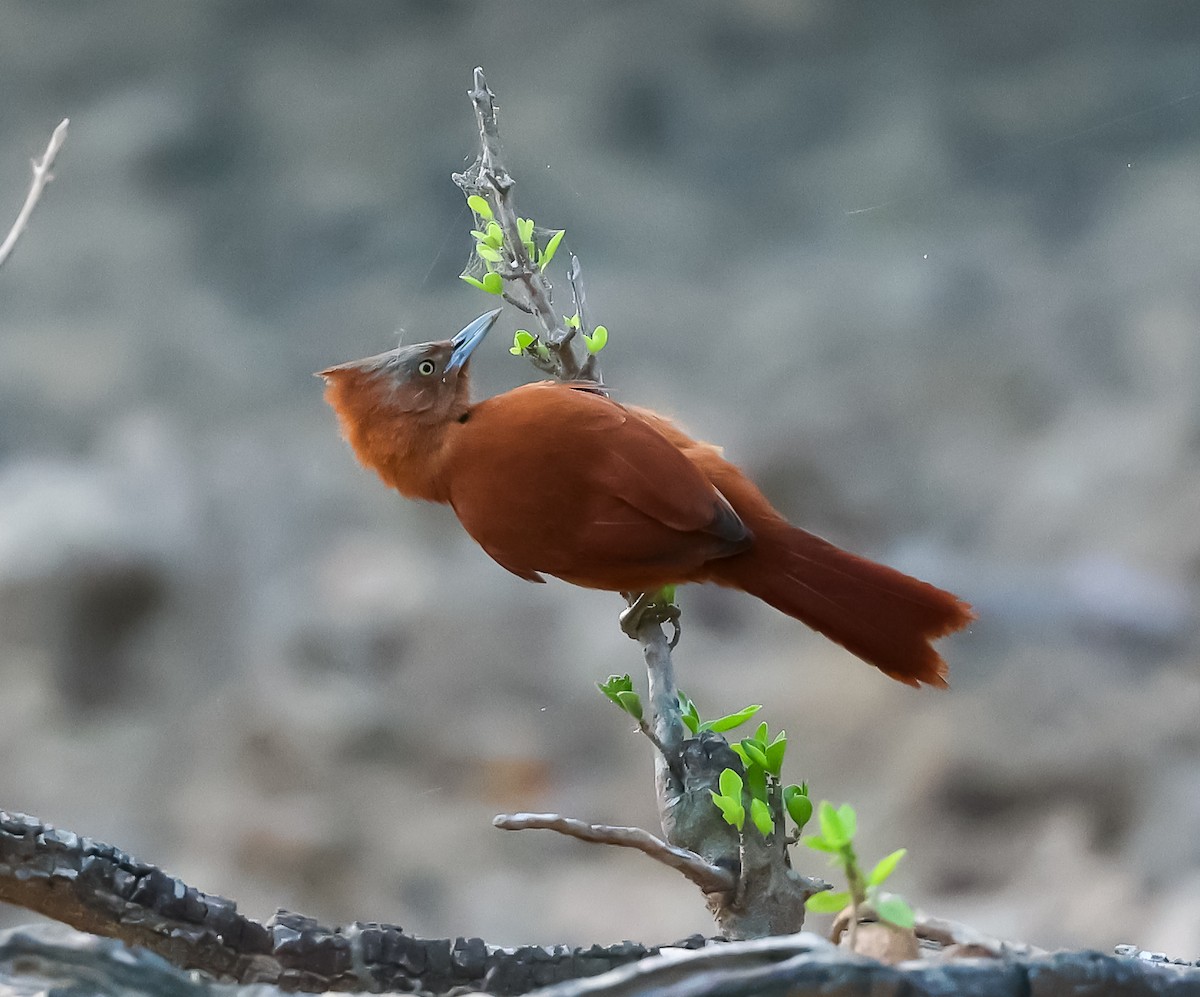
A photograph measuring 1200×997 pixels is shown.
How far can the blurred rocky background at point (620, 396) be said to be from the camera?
157 cm

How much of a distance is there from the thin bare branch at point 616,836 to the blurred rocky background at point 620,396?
609 millimetres

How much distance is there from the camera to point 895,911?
1.76 ft

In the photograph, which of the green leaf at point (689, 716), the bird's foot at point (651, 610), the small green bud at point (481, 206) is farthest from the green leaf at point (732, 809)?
the small green bud at point (481, 206)

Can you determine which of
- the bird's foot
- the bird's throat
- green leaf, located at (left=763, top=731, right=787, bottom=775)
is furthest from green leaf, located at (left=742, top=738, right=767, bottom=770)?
the bird's throat

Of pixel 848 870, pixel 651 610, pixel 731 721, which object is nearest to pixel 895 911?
pixel 848 870

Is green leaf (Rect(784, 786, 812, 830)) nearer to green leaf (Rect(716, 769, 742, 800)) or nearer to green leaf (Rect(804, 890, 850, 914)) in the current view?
green leaf (Rect(716, 769, 742, 800))

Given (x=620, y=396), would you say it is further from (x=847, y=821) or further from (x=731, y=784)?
(x=847, y=821)

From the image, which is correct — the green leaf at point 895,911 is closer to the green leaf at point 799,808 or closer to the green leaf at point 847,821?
the green leaf at point 847,821

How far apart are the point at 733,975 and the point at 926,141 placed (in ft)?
5.52

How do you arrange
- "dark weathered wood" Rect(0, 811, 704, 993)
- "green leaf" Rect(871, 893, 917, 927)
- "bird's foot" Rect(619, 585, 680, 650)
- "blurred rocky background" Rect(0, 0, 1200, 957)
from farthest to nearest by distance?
"blurred rocky background" Rect(0, 0, 1200, 957)
"bird's foot" Rect(619, 585, 680, 650)
"dark weathered wood" Rect(0, 811, 704, 993)
"green leaf" Rect(871, 893, 917, 927)

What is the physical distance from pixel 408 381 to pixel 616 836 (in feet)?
1.36

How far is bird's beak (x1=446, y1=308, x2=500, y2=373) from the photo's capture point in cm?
98

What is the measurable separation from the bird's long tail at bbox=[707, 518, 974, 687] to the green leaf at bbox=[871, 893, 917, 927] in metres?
0.39

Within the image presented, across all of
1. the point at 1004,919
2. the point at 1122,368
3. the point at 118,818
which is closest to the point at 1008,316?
the point at 1122,368
